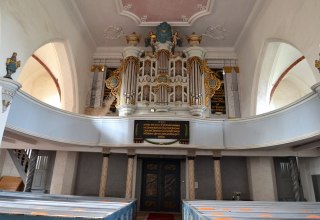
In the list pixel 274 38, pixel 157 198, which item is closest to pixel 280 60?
pixel 274 38

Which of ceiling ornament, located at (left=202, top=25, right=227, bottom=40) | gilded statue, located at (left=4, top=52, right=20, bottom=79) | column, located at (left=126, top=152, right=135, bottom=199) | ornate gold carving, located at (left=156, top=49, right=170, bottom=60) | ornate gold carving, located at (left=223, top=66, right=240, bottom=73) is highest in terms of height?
ceiling ornament, located at (left=202, top=25, right=227, bottom=40)

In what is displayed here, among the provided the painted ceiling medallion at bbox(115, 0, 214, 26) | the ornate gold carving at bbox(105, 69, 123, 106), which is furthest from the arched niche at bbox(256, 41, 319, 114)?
the ornate gold carving at bbox(105, 69, 123, 106)

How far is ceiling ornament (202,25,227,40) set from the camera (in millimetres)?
9156

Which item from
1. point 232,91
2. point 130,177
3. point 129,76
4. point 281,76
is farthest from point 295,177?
point 129,76

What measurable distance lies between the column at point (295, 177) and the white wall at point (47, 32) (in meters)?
7.80

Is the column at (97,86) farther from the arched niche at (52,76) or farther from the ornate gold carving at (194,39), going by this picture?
the ornate gold carving at (194,39)

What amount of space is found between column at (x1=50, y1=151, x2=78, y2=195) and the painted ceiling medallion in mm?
5454

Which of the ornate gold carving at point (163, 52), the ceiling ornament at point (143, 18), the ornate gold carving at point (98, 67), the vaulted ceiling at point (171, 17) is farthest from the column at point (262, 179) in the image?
the ornate gold carving at point (98, 67)

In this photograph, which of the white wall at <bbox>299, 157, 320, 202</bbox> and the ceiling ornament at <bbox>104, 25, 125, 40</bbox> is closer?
the white wall at <bbox>299, 157, 320, 202</bbox>

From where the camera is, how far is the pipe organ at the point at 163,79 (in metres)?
8.27

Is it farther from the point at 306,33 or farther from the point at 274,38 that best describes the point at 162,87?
the point at 306,33

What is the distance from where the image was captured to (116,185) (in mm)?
8734

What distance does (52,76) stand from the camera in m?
10.6

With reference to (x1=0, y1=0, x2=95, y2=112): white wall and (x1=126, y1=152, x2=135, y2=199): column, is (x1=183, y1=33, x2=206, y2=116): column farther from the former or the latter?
(x1=0, y1=0, x2=95, y2=112): white wall
